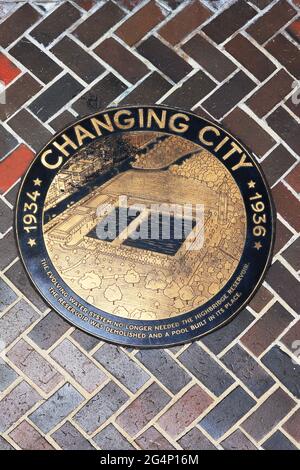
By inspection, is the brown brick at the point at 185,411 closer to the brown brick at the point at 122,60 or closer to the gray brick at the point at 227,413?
the gray brick at the point at 227,413

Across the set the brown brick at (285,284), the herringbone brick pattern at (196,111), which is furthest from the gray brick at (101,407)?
the brown brick at (285,284)

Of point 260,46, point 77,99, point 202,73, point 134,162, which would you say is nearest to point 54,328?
point 134,162

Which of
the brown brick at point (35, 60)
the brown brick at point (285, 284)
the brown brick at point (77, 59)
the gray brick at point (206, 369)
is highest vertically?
the brown brick at point (77, 59)

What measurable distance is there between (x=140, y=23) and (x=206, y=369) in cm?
140

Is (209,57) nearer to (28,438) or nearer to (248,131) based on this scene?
(248,131)

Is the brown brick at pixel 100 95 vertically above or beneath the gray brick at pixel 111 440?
above

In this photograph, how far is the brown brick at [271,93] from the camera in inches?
107

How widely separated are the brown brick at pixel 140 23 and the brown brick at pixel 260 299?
112 cm

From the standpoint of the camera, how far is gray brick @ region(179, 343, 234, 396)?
255 cm

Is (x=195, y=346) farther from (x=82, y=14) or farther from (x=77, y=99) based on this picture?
(x=82, y=14)

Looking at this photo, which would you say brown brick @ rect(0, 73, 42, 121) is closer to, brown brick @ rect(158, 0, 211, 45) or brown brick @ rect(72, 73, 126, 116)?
brown brick @ rect(72, 73, 126, 116)

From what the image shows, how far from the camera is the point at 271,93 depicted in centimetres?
273

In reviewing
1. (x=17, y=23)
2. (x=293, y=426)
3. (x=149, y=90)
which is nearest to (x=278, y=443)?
(x=293, y=426)

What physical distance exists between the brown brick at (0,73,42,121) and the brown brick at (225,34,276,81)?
79 cm
